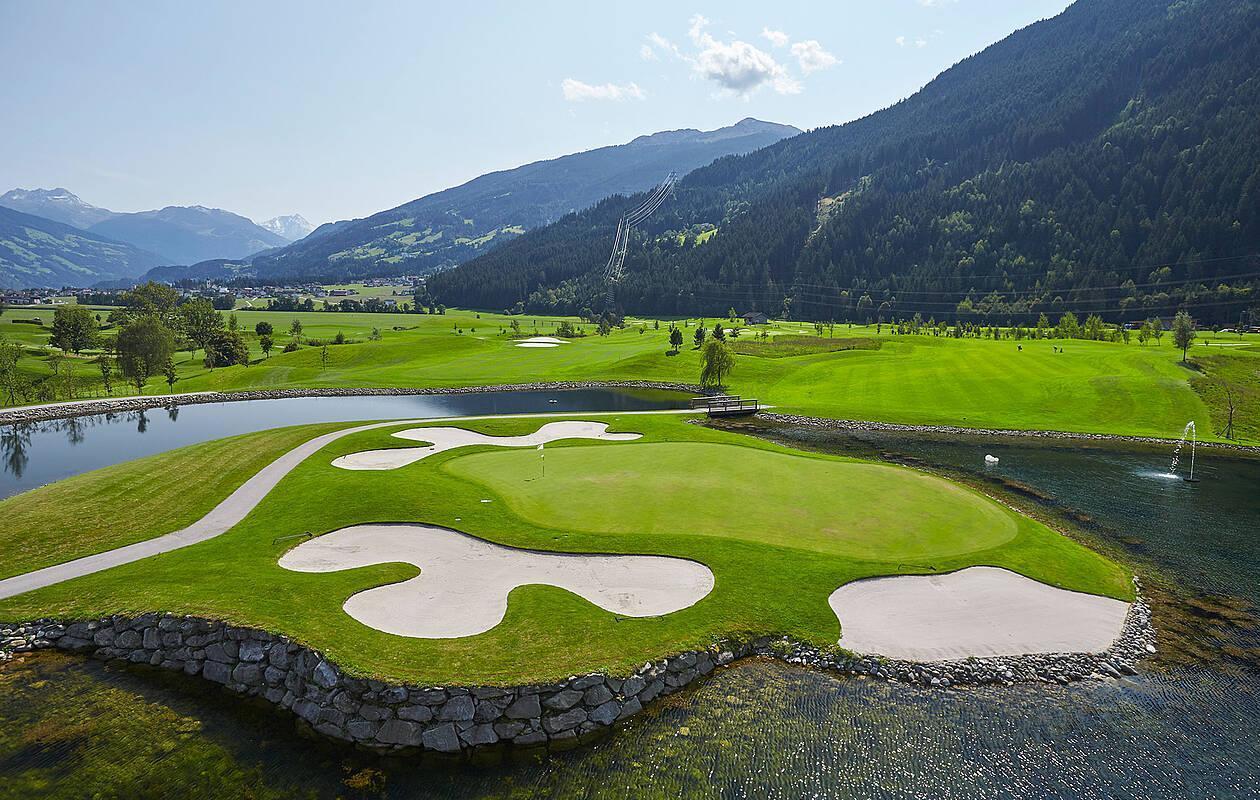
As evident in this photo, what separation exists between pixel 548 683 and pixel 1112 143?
207 meters

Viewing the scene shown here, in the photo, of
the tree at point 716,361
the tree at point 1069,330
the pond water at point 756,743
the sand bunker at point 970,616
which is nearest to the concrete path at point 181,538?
the pond water at point 756,743

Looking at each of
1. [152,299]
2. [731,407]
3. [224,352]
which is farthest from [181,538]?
[152,299]

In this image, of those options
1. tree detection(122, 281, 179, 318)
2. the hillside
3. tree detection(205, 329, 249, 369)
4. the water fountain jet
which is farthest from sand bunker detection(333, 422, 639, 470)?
the hillside

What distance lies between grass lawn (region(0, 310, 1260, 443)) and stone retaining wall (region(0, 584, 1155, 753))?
3854cm

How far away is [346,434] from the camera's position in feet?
131

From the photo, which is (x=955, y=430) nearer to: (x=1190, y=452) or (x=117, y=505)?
(x=1190, y=452)

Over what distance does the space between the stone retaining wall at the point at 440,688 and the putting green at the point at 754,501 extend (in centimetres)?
557

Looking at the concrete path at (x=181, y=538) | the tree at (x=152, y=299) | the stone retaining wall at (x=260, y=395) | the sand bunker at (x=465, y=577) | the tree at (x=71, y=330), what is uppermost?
the tree at (x=152, y=299)

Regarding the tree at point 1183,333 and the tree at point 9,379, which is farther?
the tree at point 9,379

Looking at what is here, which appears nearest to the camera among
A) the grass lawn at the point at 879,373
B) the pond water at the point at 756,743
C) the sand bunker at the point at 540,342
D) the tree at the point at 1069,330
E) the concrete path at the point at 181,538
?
the pond water at the point at 756,743

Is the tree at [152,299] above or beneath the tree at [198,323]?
above

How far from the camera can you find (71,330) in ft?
319

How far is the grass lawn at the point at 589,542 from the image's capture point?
1584cm

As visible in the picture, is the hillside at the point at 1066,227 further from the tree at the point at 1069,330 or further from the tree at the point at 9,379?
the tree at the point at 9,379
